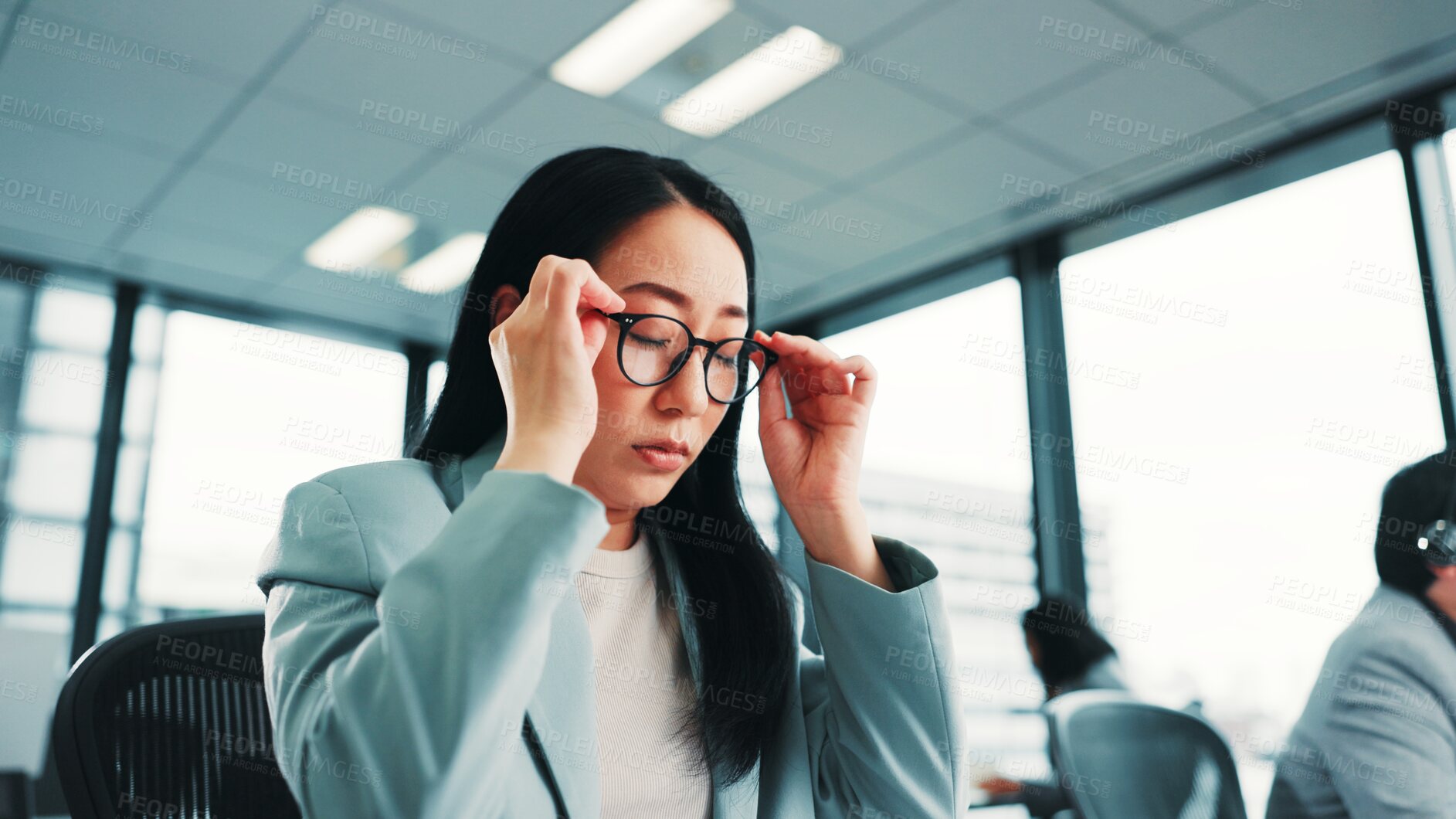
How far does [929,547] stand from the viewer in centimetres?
458

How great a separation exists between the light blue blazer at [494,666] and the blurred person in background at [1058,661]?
2.60 m

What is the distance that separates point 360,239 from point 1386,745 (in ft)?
13.7

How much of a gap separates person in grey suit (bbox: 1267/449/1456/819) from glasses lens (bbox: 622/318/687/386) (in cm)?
131

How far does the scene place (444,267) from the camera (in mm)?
4781

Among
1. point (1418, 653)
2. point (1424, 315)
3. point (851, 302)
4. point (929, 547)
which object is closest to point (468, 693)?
point (1418, 653)

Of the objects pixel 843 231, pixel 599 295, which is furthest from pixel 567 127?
pixel 599 295

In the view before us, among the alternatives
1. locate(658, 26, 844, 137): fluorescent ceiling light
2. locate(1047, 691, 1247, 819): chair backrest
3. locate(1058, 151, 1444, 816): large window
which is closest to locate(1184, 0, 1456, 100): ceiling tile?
locate(1058, 151, 1444, 816): large window

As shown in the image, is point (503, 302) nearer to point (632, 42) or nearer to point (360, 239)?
point (632, 42)

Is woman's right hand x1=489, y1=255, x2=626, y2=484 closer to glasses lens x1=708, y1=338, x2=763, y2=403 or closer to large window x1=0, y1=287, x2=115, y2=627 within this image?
glasses lens x1=708, y1=338, x2=763, y2=403

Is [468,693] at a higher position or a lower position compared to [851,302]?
lower

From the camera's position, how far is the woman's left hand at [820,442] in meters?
1.07

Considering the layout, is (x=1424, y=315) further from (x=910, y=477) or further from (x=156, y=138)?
(x=156, y=138)

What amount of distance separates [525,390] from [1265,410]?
10.7ft

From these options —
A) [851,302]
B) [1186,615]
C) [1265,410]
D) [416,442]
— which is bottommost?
[1186,615]
